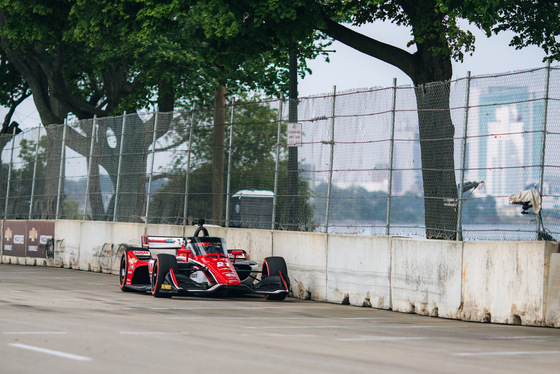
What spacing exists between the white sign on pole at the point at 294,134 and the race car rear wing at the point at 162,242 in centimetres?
297

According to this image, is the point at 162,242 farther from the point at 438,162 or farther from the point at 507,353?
the point at 507,353

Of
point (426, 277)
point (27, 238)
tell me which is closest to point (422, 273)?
point (426, 277)

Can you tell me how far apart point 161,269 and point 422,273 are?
15.3 feet

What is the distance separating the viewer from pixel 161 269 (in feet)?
56.4

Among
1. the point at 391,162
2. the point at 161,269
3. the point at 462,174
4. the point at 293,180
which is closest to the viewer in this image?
the point at 462,174

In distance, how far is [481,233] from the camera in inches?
596

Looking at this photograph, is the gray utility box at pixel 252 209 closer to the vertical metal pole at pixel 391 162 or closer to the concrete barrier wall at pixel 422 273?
the concrete barrier wall at pixel 422 273

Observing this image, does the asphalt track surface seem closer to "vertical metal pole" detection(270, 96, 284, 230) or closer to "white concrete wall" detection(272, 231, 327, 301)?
"white concrete wall" detection(272, 231, 327, 301)

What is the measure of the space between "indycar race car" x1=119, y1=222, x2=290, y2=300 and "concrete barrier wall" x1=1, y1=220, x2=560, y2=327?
2.61 feet

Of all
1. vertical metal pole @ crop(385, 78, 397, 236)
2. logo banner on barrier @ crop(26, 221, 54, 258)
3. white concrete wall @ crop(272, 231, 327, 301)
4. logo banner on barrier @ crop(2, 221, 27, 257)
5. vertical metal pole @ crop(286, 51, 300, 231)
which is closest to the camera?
vertical metal pole @ crop(385, 78, 397, 236)

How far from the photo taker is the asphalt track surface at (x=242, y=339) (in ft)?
27.1

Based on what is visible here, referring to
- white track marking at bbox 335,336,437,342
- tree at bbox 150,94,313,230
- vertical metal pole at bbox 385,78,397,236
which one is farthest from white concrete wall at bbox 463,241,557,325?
tree at bbox 150,94,313,230

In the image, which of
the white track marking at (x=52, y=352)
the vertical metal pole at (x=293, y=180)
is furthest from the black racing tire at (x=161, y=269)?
the white track marking at (x=52, y=352)

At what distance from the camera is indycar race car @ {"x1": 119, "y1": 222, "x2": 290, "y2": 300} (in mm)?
17250
